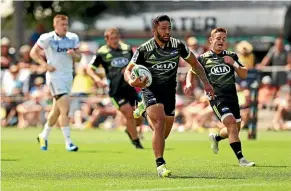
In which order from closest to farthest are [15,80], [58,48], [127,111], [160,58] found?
[160,58] < [58,48] < [127,111] < [15,80]

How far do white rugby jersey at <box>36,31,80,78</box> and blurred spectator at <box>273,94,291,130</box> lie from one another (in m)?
8.75

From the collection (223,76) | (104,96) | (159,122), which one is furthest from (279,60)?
(159,122)

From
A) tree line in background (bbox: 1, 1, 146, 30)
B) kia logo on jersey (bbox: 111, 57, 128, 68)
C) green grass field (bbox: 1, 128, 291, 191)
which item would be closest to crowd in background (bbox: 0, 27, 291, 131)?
tree line in background (bbox: 1, 1, 146, 30)

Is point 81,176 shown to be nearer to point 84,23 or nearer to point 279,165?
point 279,165

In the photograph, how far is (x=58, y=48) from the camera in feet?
62.1

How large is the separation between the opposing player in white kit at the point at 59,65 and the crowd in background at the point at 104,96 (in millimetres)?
7633

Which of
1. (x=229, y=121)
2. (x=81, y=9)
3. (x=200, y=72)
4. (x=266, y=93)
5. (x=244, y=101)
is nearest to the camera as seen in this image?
(x=200, y=72)

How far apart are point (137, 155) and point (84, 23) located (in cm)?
1761

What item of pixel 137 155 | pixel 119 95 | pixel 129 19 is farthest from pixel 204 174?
pixel 129 19

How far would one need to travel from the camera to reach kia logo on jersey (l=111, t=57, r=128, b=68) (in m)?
19.8

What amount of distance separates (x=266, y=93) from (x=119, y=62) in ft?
27.5

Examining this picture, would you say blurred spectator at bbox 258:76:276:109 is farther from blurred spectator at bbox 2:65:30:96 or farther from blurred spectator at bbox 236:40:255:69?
blurred spectator at bbox 2:65:30:96

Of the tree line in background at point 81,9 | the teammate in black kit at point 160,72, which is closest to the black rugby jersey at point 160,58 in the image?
the teammate in black kit at point 160,72

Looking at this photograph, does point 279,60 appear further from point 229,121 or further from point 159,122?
point 159,122
